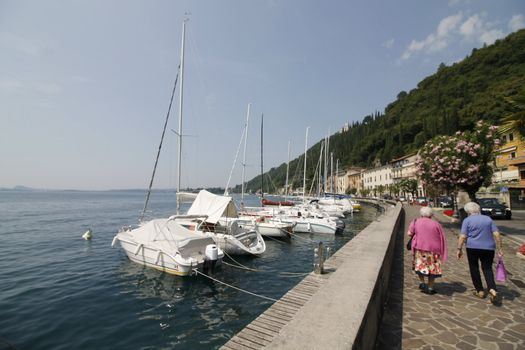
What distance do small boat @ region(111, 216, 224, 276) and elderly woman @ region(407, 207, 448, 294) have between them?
8639 mm

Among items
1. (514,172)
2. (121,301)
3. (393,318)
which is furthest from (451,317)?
(514,172)

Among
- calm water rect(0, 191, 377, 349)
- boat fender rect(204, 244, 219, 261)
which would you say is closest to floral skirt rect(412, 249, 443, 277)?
calm water rect(0, 191, 377, 349)

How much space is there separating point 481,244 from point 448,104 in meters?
111

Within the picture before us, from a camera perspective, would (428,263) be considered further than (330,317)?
Yes

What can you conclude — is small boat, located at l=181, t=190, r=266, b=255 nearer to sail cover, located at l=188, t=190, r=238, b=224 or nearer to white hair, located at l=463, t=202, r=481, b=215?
sail cover, located at l=188, t=190, r=238, b=224

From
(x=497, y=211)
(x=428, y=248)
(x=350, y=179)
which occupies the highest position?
(x=350, y=179)

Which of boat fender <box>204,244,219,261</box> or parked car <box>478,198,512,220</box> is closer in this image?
boat fender <box>204,244,219,261</box>

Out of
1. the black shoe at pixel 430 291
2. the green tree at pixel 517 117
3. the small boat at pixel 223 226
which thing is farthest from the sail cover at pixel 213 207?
the green tree at pixel 517 117

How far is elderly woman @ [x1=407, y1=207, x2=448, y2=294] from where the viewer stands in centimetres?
591

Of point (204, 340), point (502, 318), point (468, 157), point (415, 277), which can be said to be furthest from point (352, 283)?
point (468, 157)

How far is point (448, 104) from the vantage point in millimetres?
94125

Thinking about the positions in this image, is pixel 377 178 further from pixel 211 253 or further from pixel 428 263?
pixel 428 263

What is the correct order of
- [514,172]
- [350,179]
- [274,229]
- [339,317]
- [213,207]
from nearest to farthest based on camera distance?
1. [339,317]
2. [213,207]
3. [274,229]
4. [514,172]
5. [350,179]

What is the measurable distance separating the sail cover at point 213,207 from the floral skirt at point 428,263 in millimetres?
12084
